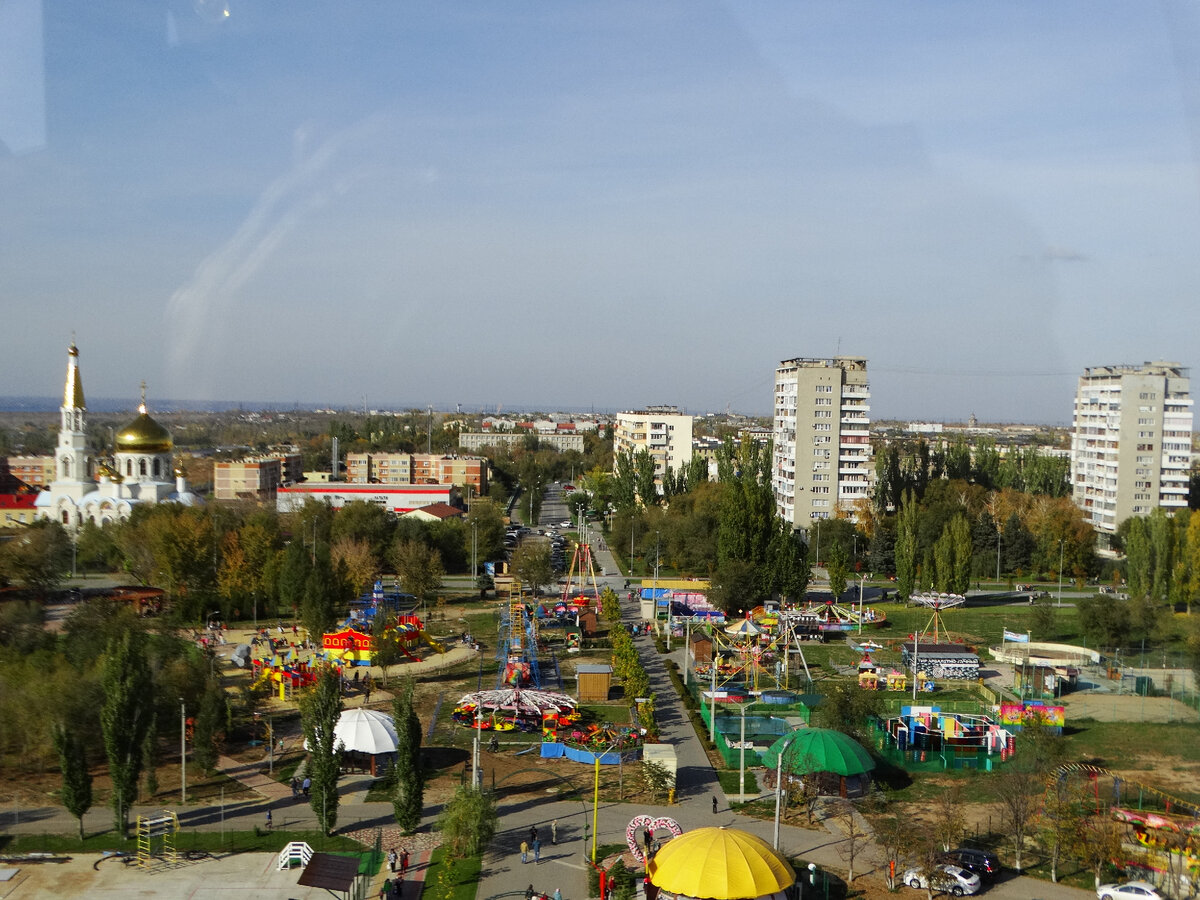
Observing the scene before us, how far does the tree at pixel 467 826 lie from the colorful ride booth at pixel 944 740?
603 cm

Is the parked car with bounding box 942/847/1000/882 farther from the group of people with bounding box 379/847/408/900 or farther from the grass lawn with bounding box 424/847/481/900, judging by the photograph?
the group of people with bounding box 379/847/408/900

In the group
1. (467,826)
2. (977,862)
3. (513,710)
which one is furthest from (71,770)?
(977,862)

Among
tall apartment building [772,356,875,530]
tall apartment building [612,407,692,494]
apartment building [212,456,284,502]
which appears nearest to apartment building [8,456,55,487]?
apartment building [212,456,284,502]

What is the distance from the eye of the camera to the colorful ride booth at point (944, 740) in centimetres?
1403

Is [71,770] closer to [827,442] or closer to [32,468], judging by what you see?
[827,442]

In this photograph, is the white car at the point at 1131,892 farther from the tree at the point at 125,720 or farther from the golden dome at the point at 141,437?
the golden dome at the point at 141,437

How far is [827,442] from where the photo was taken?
120 feet

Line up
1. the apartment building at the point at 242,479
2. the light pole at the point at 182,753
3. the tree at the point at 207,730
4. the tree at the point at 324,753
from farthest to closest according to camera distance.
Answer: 1. the apartment building at the point at 242,479
2. the tree at the point at 207,730
3. the light pole at the point at 182,753
4. the tree at the point at 324,753

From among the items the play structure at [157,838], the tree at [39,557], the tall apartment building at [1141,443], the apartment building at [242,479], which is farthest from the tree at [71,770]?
the apartment building at [242,479]

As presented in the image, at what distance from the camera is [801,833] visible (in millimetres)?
11273

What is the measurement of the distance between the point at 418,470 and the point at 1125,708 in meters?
42.0

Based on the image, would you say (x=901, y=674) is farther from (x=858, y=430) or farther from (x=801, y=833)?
(x=858, y=430)

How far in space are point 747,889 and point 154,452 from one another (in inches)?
1203

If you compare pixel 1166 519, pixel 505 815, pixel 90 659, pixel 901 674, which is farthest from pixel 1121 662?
pixel 90 659
